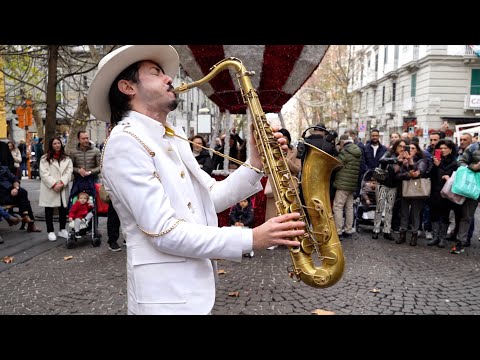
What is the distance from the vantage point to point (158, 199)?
167 cm

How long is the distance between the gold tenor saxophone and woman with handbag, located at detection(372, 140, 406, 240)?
5840 mm

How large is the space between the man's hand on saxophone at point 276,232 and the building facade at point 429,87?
74.1ft

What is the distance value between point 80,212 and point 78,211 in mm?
40

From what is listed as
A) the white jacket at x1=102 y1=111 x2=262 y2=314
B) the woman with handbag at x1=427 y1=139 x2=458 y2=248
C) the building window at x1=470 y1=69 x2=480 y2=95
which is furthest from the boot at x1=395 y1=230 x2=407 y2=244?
the building window at x1=470 y1=69 x2=480 y2=95

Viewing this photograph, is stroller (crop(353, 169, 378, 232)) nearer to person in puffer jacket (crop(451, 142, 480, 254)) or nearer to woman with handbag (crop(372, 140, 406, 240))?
woman with handbag (crop(372, 140, 406, 240))

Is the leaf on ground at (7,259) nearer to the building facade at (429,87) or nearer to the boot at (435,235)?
the boot at (435,235)

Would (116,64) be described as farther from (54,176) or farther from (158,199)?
(54,176)

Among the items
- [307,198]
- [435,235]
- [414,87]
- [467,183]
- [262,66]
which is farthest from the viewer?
[414,87]

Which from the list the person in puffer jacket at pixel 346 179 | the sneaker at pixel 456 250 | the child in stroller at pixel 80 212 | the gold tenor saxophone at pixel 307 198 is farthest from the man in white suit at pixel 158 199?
the sneaker at pixel 456 250

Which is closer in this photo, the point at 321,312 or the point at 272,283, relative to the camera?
the point at 321,312

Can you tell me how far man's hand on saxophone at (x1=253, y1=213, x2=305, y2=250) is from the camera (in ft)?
5.46

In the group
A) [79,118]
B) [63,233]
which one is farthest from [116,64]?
[79,118]

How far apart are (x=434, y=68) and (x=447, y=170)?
22.6 metres
